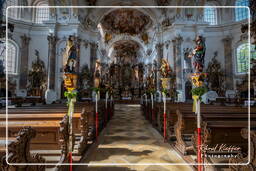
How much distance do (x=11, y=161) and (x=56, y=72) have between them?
16.4m

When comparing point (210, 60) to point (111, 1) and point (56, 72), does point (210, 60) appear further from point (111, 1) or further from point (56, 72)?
point (56, 72)

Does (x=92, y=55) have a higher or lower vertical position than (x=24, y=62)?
higher

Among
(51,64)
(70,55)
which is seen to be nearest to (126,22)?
(51,64)

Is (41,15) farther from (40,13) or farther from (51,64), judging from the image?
(51,64)

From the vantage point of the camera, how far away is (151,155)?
3.97 metres

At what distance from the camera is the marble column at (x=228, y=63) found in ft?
57.0

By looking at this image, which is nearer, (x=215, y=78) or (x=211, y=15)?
(x=215, y=78)

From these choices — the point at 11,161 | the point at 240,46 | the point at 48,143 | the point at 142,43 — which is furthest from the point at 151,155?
the point at 142,43

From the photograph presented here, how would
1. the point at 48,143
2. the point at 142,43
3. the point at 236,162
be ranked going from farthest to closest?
1. the point at 142,43
2. the point at 48,143
3. the point at 236,162

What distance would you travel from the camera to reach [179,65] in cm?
1617

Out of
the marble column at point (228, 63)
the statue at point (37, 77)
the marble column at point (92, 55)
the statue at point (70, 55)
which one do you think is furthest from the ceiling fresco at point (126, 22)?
the statue at point (70, 55)

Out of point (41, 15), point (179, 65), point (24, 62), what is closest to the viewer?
point (179, 65)

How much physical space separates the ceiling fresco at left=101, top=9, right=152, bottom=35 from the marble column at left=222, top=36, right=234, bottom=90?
10.8 meters

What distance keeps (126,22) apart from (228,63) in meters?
15.2
